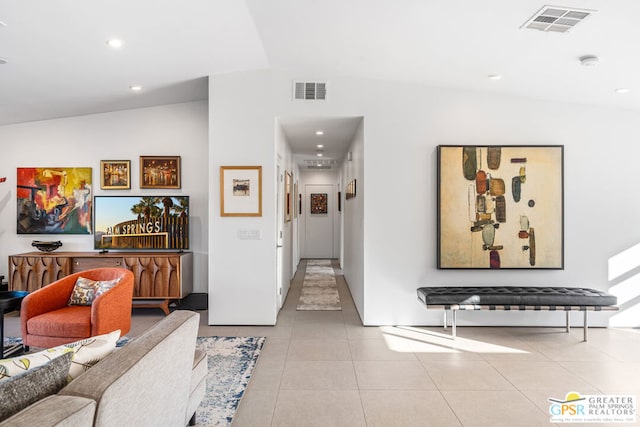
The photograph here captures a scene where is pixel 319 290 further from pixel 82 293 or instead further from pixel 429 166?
pixel 82 293

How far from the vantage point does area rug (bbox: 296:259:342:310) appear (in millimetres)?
5559

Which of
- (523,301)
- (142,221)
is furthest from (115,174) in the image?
(523,301)

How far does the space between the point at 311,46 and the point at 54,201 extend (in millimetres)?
4315

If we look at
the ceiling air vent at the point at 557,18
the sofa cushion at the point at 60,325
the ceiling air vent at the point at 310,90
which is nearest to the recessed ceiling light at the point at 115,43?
the ceiling air vent at the point at 310,90

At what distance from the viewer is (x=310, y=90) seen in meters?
4.56

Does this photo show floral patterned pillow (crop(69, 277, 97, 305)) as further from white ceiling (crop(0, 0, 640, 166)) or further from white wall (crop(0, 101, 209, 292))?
white ceiling (crop(0, 0, 640, 166))

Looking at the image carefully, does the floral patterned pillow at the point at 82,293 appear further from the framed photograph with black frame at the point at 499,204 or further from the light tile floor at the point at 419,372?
the framed photograph with black frame at the point at 499,204

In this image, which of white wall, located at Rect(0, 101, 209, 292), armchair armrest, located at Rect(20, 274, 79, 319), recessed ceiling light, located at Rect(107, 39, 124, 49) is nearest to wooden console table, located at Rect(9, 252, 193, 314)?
white wall, located at Rect(0, 101, 209, 292)

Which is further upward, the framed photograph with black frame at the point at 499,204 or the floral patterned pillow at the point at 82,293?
the framed photograph with black frame at the point at 499,204

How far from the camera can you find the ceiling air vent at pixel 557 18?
2697mm

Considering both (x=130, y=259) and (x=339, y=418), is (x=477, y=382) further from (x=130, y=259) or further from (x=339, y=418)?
(x=130, y=259)

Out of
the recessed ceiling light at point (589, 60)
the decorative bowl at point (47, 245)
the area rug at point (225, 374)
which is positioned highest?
the recessed ceiling light at point (589, 60)

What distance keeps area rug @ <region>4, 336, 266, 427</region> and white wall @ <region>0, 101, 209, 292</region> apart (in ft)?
5.64

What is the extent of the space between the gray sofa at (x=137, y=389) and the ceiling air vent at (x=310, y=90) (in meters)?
3.09
